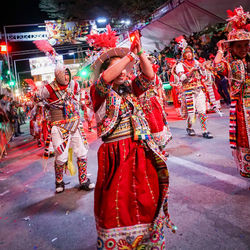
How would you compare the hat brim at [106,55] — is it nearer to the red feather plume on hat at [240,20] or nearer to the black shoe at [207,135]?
the red feather plume on hat at [240,20]

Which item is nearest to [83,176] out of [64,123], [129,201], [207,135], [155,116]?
[64,123]

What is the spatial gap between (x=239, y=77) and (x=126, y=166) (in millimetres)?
2074

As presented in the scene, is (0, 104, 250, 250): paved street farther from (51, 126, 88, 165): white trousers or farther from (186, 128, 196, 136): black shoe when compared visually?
(186, 128, 196, 136): black shoe

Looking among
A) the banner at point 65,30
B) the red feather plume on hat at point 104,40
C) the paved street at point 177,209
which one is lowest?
the paved street at point 177,209

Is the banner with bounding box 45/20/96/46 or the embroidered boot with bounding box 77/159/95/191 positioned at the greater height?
the banner with bounding box 45/20/96/46

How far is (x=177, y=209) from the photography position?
2.78m

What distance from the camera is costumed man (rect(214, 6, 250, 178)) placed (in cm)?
287

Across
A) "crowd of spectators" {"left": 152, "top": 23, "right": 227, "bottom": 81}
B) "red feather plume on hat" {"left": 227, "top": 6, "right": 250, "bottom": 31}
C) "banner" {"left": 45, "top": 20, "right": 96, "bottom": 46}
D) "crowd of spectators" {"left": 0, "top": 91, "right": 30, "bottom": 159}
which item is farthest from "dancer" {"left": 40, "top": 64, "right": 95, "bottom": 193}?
"banner" {"left": 45, "top": 20, "right": 96, "bottom": 46}

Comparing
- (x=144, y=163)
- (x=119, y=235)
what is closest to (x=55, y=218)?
(x=119, y=235)

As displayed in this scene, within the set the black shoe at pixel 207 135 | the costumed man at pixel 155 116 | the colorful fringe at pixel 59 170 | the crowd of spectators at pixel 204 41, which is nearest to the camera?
the colorful fringe at pixel 59 170

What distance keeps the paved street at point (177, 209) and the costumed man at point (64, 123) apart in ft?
1.47

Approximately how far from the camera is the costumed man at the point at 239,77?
287 cm

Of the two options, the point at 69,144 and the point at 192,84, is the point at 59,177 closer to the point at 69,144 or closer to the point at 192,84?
the point at 69,144

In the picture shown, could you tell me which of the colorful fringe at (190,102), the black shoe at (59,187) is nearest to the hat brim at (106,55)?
the black shoe at (59,187)
